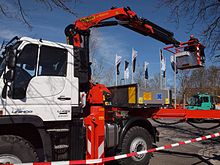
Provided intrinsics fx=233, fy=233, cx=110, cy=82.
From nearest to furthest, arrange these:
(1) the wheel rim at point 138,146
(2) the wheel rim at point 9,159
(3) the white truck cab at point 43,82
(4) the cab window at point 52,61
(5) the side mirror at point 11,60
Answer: (2) the wheel rim at point 9,159 < (5) the side mirror at point 11,60 < (3) the white truck cab at point 43,82 < (4) the cab window at point 52,61 < (1) the wheel rim at point 138,146

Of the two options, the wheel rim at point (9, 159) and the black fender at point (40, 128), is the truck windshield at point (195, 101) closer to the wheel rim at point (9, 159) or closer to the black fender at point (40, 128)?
the black fender at point (40, 128)

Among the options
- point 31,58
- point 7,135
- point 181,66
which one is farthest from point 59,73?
point 181,66

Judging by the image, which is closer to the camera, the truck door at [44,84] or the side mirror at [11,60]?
the side mirror at [11,60]

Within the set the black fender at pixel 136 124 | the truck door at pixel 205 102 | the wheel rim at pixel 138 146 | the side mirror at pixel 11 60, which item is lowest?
the wheel rim at pixel 138 146

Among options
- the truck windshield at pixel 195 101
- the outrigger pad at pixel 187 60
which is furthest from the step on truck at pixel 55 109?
the truck windshield at pixel 195 101

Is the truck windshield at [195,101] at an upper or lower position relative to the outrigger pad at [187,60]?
lower

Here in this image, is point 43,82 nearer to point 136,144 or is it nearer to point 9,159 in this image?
point 9,159

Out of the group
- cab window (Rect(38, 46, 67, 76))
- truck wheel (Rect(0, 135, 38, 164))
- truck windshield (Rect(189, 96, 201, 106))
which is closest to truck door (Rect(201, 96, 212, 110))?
truck windshield (Rect(189, 96, 201, 106))

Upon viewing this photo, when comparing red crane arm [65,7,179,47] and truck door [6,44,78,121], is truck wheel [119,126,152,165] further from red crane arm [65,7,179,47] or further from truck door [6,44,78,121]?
red crane arm [65,7,179,47]

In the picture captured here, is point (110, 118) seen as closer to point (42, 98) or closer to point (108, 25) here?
point (42, 98)

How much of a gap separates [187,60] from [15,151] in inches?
226

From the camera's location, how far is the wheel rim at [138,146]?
20.2ft

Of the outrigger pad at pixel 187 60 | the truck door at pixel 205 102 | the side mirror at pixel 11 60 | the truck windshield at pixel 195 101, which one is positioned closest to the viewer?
the side mirror at pixel 11 60

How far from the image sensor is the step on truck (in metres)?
4.35
